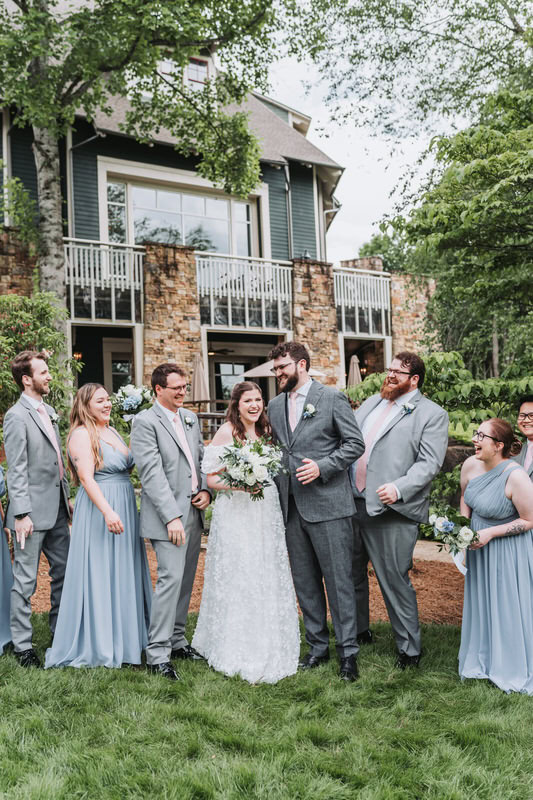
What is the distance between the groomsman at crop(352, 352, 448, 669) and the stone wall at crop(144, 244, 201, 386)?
10666 mm

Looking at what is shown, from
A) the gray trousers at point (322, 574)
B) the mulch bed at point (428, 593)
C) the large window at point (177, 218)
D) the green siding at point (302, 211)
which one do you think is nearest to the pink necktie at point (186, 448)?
the gray trousers at point (322, 574)

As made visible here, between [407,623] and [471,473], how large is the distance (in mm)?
1118

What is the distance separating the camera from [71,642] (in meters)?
4.68

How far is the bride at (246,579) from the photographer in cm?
457

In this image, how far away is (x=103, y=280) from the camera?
14.7 m

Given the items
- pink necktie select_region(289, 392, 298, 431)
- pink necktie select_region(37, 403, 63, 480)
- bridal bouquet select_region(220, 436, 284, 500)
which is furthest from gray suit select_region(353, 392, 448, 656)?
pink necktie select_region(37, 403, 63, 480)

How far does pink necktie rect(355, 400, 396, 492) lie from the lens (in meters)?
4.82

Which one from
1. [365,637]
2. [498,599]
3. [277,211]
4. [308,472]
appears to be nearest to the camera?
[498,599]

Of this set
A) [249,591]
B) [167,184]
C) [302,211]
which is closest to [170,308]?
[167,184]

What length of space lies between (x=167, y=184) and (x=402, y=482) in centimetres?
1436

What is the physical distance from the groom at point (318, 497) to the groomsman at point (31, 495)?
66.2 inches

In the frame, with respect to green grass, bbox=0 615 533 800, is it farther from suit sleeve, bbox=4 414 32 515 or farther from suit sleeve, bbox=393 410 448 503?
suit sleeve, bbox=393 410 448 503

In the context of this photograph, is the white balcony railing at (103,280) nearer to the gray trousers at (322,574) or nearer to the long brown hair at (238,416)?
the long brown hair at (238,416)

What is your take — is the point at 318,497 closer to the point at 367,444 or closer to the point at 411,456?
the point at 367,444
